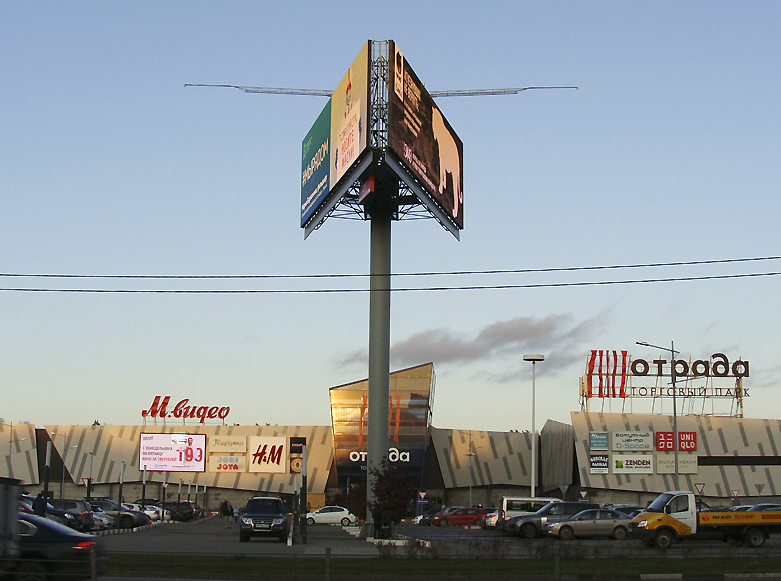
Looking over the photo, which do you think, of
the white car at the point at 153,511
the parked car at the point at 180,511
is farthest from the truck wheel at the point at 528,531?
the parked car at the point at 180,511

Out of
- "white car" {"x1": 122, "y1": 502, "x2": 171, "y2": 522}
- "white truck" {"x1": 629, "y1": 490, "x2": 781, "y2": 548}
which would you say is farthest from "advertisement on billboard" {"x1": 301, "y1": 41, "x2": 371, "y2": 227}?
"white car" {"x1": 122, "y1": 502, "x2": 171, "y2": 522}

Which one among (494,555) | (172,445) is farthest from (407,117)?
(172,445)

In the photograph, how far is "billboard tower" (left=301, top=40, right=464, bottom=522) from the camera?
47688mm

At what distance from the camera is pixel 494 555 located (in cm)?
2341

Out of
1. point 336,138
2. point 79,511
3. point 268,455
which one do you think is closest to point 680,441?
point 268,455

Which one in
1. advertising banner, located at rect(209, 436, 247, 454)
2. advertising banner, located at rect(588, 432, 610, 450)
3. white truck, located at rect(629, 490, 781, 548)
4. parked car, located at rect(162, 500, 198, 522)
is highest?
advertising banner, located at rect(588, 432, 610, 450)

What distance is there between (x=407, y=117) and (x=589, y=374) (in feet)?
133

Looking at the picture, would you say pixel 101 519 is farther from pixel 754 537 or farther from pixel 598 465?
pixel 598 465

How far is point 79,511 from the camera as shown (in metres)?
41.4

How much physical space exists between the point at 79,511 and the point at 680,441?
59533 millimetres

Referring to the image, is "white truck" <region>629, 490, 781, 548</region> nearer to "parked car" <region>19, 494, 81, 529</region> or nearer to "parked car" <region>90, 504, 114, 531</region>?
"parked car" <region>19, 494, 81, 529</region>

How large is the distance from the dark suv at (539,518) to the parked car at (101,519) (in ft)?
70.6

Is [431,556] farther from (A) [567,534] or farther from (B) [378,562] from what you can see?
(A) [567,534]

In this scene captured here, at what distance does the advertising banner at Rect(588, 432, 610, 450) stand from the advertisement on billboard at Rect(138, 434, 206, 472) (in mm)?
40621
